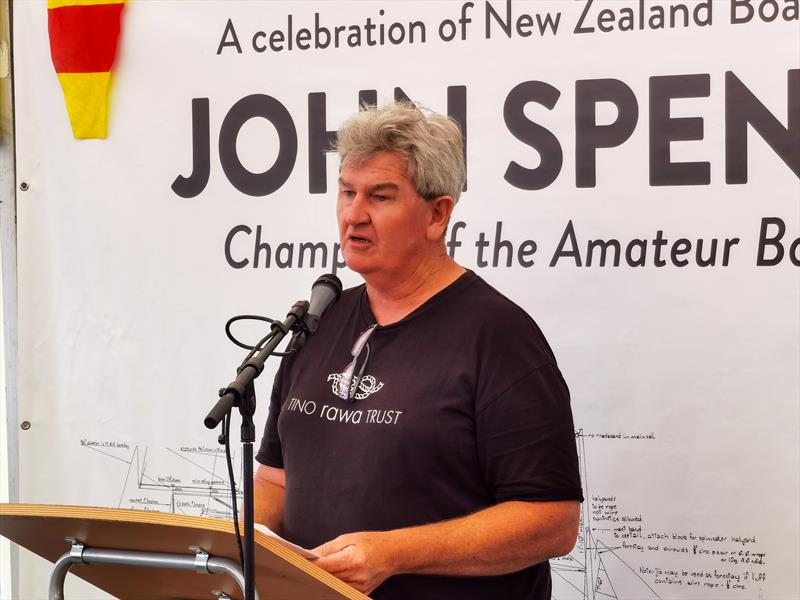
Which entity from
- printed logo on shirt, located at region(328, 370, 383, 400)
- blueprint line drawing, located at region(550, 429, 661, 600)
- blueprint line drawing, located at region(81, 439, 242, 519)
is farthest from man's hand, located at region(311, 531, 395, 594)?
blueprint line drawing, located at region(81, 439, 242, 519)

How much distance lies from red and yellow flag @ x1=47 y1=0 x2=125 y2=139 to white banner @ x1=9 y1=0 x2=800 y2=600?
0.04 meters

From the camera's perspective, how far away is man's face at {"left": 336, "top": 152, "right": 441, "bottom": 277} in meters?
1.74

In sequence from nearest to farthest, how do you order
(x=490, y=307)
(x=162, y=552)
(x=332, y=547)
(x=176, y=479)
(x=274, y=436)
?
(x=162, y=552), (x=332, y=547), (x=490, y=307), (x=274, y=436), (x=176, y=479)

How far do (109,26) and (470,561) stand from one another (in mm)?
1815

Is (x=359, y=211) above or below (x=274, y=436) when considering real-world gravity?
above

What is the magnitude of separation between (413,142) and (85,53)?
1.29 m

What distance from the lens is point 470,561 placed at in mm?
1559

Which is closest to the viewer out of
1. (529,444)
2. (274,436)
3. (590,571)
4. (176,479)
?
(529,444)

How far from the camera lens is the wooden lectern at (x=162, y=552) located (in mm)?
1218

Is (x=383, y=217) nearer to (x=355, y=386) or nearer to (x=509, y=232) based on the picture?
(x=355, y=386)

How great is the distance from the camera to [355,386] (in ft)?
5.63

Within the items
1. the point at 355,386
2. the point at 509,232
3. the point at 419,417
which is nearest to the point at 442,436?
the point at 419,417

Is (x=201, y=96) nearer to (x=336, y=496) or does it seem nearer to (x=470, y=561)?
(x=336, y=496)

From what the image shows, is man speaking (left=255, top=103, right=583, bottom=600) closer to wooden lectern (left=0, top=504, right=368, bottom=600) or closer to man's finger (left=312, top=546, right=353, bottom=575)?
man's finger (left=312, top=546, right=353, bottom=575)
